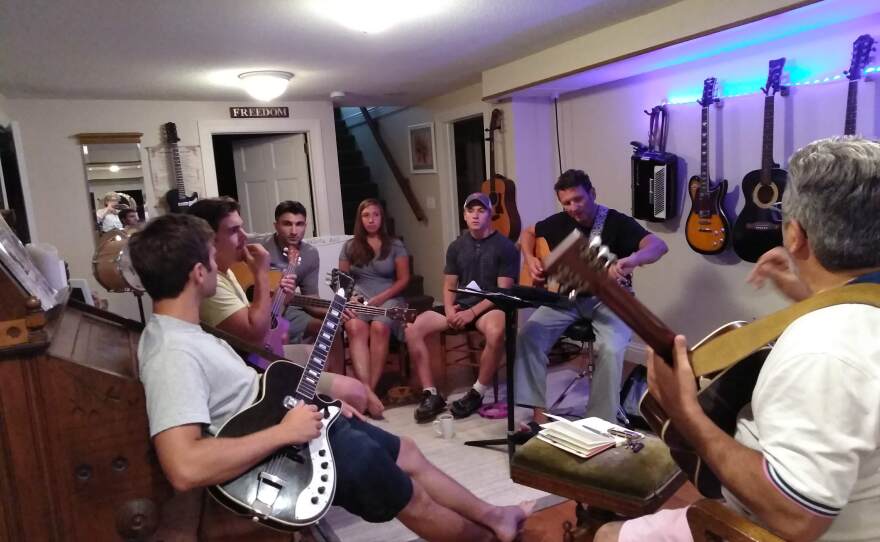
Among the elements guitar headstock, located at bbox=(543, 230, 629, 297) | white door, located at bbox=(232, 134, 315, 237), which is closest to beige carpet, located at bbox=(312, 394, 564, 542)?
guitar headstock, located at bbox=(543, 230, 629, 297)

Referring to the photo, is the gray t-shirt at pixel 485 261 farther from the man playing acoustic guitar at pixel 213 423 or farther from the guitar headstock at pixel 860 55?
the guitar headstock at pixel 860 55

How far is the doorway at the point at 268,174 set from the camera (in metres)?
5.27

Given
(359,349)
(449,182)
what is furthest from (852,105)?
(449,182)

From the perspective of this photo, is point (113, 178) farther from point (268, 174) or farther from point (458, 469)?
point (458, 469)

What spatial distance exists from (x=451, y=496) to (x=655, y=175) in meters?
2.41

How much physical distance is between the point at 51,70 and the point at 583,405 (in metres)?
3.60

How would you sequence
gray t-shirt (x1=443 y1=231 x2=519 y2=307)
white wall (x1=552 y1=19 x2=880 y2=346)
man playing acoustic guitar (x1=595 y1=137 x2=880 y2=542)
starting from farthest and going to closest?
1. gray t-shirt (x1=443 y1=231 x2=519 y2=307)
2. white wall (x1=552 y1=19 x2=880 y2=346)
3. man playing acoustic guitar (x1=595 y1=137 x2=880 y2=542)

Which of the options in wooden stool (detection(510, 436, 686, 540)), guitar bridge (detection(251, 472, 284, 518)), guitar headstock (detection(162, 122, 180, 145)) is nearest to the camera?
guitar bridge (detection(251, 472, 284, 518))

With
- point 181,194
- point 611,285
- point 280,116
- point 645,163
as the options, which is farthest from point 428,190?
point 611,285

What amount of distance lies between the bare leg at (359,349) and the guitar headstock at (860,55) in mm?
2649

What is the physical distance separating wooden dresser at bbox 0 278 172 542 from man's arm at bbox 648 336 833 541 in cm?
114

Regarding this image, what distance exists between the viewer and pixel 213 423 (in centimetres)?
142

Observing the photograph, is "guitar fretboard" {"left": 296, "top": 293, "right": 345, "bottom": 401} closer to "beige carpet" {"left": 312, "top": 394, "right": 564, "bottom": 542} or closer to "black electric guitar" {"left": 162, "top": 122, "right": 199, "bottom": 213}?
"beige carpet" {"left": 312, "top": 394, "right": 564, "bottom": 542}

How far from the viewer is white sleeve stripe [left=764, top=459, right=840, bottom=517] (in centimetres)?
81
